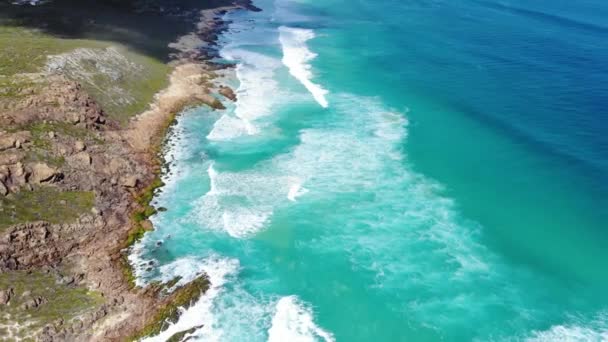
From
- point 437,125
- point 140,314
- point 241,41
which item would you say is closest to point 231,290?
point 140,314

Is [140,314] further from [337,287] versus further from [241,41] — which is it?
[241,41]

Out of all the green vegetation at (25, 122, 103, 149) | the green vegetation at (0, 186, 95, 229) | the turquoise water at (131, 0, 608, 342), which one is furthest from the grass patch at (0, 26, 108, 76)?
the green vegetation at (0, 186, 95, 229)

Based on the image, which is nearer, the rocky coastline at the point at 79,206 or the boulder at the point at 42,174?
the rocky coastline at the point at 79,206

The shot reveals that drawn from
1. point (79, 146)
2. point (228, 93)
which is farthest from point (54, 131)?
point (228, 93)

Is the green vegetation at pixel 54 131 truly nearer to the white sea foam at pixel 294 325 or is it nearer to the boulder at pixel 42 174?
the boulder at pixel 42 174

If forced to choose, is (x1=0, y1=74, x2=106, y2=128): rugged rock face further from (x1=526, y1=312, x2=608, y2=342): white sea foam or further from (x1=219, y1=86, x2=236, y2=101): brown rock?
(x1=526, y1=312, x2=608, y2=342): white sea foam

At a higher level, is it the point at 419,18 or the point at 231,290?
the point at 419,18

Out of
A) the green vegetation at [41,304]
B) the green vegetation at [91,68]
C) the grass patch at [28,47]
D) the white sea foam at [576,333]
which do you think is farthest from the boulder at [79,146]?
the white sea foam at [576,333]
